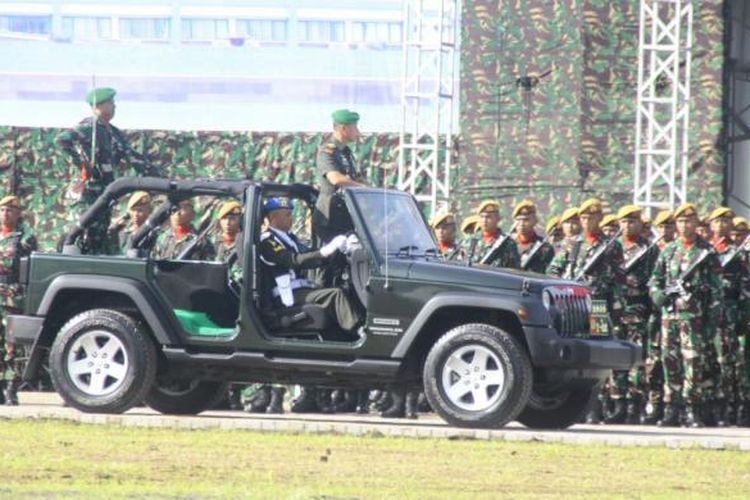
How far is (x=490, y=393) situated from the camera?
15891mm

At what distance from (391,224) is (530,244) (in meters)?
3.38

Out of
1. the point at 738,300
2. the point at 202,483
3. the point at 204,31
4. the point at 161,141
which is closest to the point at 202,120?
the point at 204,31

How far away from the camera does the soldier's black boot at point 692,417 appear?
19078 mm

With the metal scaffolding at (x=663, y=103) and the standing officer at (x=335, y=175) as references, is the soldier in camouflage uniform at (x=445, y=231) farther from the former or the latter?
the metal scaffolding at (x=663, y=103)

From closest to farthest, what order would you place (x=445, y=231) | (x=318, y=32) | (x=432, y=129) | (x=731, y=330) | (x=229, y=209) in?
(x=731, y=330), (x=229, y=209), (x=445, y=231), (x=432, y=129), (x=318, y=32)

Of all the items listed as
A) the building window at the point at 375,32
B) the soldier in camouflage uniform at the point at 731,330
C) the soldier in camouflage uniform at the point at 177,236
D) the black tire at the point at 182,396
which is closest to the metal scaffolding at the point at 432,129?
the soldier in camouflage uniform at the point at 177,236

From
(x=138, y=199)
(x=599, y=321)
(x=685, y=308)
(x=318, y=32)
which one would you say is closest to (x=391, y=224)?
(x=599, y=321)

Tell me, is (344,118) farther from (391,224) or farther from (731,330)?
(731,330)

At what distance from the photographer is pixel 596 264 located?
19188mm

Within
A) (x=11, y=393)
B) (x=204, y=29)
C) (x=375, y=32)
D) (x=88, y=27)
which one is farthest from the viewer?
(x=88, y=27)

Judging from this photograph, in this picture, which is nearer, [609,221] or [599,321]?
[599,321]

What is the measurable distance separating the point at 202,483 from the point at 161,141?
1292 cm

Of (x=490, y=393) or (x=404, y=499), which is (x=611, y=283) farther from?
(x=404, y=499)

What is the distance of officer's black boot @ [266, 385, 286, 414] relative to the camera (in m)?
20.1
